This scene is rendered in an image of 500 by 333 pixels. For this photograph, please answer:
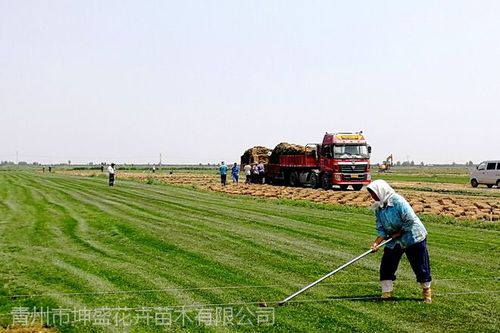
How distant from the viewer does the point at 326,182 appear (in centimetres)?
3819

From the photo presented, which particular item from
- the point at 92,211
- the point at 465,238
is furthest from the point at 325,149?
the point at 465,238

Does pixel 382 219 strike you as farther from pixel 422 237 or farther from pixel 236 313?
pixel 236 313

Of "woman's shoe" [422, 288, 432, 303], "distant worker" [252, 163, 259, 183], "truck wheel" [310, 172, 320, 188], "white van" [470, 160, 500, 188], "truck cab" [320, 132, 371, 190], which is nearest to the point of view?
"woman's shoe" [422, 288, 432, 303]

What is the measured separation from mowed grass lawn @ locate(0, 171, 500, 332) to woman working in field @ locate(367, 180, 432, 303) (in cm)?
36

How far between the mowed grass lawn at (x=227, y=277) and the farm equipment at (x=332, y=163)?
19315 millimetres

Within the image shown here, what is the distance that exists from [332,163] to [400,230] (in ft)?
96.6

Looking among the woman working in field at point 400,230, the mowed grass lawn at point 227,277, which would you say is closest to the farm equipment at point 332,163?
the mowed grass lawn at point 227,277

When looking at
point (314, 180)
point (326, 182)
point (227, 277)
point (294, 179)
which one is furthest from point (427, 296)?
point (294, 179)

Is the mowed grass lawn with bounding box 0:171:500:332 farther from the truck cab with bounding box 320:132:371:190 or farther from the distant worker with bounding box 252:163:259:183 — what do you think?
the distant worker with bounding box 252:163:259:183

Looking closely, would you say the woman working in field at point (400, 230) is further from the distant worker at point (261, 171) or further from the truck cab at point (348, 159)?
the distant worker at point (261, 171)

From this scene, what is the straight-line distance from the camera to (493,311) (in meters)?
7.61

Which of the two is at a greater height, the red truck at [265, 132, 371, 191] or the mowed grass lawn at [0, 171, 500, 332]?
the red truck at [265, 132, 371, 191]

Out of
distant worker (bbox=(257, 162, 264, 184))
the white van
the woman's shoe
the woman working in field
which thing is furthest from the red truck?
the woman's shoe

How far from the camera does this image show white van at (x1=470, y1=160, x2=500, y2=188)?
42.8 m
